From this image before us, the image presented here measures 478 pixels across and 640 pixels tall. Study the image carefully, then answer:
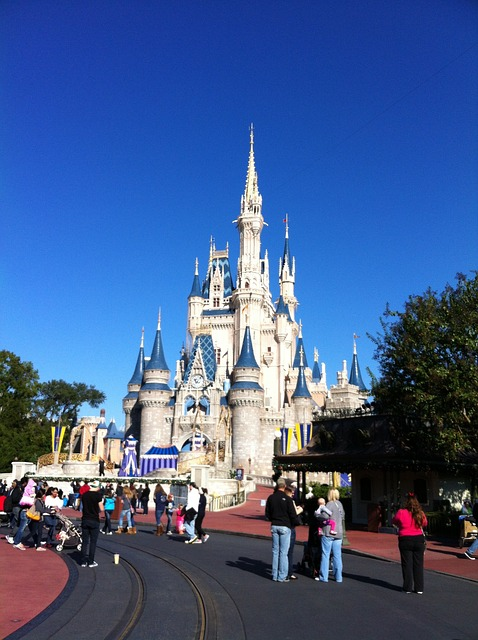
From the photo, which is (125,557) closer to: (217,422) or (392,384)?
(392,384)

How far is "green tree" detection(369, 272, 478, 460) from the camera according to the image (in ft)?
57.4

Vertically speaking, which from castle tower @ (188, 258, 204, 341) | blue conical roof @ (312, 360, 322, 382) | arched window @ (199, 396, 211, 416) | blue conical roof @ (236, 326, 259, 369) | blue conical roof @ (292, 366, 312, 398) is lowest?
arched window @ (199, 396, 211, 416)

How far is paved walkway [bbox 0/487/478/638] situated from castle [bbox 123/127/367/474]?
31.1 metres

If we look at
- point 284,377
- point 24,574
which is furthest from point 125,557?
point 284,377

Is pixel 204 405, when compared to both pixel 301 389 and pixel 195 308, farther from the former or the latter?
pixel 195 308

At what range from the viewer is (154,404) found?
221ft

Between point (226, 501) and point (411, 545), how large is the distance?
81.3ft

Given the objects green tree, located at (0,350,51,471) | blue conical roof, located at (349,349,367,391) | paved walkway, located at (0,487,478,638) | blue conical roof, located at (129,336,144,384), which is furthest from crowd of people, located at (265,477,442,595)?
blue conical roof, located at (349,349,367,391)

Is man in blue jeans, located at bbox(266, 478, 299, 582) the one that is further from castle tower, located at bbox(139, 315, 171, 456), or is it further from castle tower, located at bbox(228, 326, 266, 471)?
castle tower, located at bbox(139, 315, 171, 456)

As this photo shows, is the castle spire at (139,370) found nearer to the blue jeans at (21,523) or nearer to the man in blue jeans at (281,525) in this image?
the blue jeans at (21,523)

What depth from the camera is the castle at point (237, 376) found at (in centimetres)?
6356

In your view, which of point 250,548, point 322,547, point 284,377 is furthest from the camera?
point 284,377

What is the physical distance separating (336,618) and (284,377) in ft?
224

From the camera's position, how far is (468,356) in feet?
60.9
